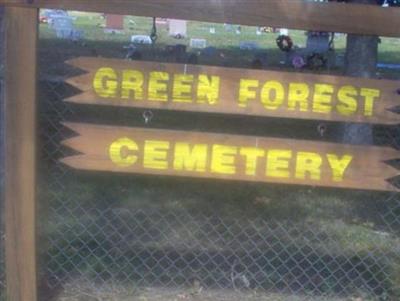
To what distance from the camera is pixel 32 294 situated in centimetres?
467

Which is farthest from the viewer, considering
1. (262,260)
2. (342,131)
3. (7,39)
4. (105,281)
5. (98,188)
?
(342,131)

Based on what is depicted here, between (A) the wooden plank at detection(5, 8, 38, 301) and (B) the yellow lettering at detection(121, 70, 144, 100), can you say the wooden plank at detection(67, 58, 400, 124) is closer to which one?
(B) the yellow lettering at detection(121, 70, 144, 100)

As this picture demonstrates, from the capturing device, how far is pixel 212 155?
15.1ft

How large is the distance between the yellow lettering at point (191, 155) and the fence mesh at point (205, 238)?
0.89 meters

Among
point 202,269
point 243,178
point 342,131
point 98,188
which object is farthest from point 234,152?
point 342,131

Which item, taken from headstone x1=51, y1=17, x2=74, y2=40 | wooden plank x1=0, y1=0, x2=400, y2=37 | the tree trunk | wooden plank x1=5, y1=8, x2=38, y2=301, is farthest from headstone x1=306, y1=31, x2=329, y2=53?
wooden plank x1=5, y1=8, x2=38, y2=301

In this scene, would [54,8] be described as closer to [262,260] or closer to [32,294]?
[32,294]

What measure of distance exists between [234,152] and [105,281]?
49.1 inches

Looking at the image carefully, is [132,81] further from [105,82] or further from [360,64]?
[360,64]

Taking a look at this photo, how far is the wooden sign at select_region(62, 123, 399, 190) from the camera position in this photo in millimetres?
4602

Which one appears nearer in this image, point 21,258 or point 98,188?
point 21,258

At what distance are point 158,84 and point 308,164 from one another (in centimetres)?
91

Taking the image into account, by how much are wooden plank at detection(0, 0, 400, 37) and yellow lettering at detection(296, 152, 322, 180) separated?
2.22ft

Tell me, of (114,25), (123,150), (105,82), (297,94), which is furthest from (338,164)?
(114,25)
